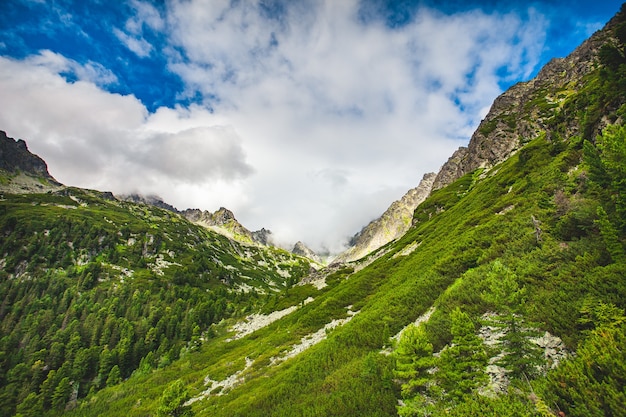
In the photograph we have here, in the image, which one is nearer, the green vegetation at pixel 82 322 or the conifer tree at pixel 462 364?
the conifer tree at pixel 462 364

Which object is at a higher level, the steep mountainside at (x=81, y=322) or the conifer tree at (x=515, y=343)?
the steep mountainside at (x=81, y=322)

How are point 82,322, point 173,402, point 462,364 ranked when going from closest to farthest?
point 462,364 → point 173,402 → point 82,322

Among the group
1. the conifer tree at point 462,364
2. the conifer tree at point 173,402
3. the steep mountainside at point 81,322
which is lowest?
the conifer tree at point 462,364

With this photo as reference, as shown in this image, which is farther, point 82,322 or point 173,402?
point 82,322

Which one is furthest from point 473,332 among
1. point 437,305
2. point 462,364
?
point 437,305

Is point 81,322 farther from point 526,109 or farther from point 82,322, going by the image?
point 526,109

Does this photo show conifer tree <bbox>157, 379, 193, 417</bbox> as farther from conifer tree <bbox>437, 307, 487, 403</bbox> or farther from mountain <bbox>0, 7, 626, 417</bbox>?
conifer tree <bbox>437, 307, 487, 403</bbox>

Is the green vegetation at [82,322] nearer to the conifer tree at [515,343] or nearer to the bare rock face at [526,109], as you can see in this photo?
the conifer tree at [515,343]

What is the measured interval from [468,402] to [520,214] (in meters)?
34.6

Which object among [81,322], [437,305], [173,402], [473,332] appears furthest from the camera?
[81,322]

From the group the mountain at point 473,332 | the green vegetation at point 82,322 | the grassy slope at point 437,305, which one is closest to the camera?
the mountain at point 473,332

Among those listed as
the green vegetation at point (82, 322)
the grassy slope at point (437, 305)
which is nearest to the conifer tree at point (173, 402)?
the grassy slope at point (437, 305)

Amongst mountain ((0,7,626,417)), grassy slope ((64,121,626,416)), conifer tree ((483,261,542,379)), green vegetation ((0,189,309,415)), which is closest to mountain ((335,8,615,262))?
mountain ((0,7,626,417))

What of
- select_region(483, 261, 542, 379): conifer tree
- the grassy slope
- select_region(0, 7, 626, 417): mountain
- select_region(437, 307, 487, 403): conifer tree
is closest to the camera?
select_region(0, 7, 626, 417): mountain
